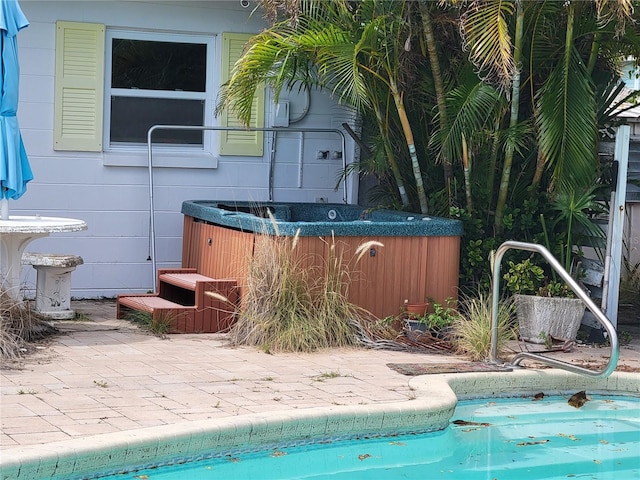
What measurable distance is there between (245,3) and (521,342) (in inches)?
164

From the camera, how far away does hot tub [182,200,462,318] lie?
7402 mm

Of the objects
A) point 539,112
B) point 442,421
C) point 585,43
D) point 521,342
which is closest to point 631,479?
point 442,421

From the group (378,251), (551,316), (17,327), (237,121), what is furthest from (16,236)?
(551,316)

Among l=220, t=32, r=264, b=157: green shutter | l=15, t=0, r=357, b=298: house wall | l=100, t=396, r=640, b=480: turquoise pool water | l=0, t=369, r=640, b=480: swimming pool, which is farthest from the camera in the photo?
l=220, t=32, r=264, b=157: green shutter

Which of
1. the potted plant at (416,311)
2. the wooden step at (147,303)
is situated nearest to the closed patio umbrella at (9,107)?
the wooden step at (147,303)

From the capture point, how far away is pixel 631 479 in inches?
201

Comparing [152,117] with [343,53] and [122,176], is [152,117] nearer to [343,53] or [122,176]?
[122,176]

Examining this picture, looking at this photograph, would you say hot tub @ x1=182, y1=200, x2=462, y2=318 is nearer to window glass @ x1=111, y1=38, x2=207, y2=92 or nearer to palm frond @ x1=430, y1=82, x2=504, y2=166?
palm frond @ x1=430, y1=82, x2=504, y2=166

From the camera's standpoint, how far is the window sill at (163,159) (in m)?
9.30

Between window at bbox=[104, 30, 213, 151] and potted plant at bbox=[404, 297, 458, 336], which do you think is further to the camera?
window at bbox=[104, 30, 213, 151]

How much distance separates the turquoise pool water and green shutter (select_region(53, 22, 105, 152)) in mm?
4624

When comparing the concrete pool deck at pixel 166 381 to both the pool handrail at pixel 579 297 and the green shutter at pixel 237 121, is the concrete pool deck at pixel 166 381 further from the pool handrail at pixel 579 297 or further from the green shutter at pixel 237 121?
the green shutter at pixel 237 121

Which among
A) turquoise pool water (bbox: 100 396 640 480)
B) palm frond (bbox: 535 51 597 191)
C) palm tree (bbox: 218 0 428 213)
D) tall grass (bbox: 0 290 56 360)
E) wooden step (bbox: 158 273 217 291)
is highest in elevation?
palm tree (bbox: 218 0 428 213)

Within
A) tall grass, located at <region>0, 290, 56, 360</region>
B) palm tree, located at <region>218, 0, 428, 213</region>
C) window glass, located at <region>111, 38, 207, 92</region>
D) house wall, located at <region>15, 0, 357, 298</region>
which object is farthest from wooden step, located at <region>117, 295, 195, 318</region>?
window glass, located at <region>111, 38, 207, 92</region>
